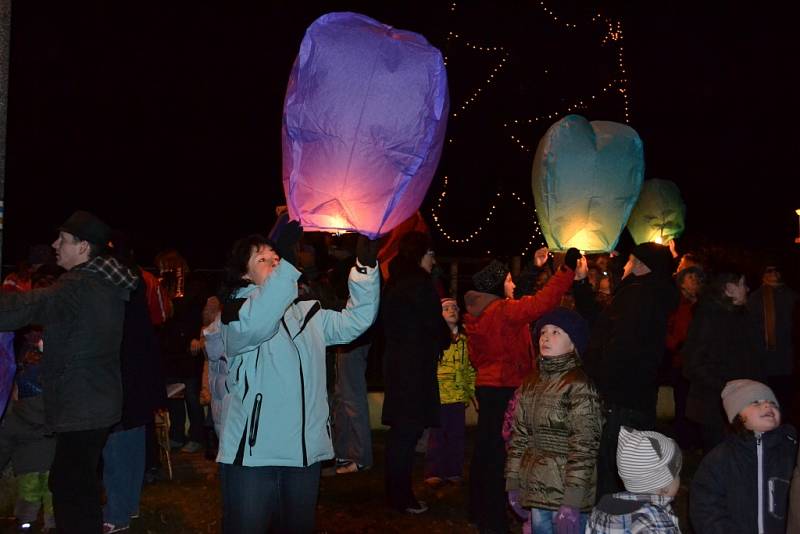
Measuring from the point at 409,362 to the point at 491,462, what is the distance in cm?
116

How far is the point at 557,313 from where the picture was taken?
513 centimetres

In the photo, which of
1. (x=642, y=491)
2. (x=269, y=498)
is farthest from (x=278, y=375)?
(x=642, y=491)

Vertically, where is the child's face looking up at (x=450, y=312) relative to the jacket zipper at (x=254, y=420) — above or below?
above

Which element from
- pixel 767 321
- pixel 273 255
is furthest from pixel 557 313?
pixel 767 321

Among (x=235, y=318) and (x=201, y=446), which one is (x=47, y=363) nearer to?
(x=235, y=318)

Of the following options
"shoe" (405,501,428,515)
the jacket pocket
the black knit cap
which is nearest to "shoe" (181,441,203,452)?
"shoe" (405,501,428,515)

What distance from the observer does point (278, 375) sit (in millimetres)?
4145

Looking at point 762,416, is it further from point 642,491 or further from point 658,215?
point 658,215

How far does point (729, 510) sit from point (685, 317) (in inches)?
204

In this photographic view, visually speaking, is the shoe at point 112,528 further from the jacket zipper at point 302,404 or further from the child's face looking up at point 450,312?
the child's face looking up at point 450,312

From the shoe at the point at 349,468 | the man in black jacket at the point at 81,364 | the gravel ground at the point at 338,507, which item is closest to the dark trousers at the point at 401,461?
the gravel ground at the point at 338,507

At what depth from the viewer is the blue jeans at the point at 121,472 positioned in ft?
20.4

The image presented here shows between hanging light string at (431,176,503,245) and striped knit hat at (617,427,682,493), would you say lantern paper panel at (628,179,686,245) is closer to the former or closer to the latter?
hanging light string at (431,176,503,245)

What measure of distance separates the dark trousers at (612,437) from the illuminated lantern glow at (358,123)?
203 cm
